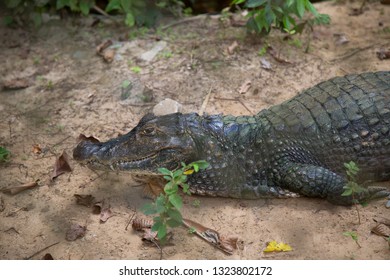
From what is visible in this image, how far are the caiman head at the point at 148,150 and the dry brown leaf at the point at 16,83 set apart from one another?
5.39 ft

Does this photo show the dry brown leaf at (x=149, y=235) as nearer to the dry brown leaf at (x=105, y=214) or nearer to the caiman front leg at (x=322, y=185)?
the dry brown leaf at (x=105, y=214)

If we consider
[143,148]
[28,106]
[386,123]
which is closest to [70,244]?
[143,148]

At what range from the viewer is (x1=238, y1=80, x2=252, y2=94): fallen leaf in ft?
16.7

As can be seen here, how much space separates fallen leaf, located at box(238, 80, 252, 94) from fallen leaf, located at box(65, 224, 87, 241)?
85.4 inches

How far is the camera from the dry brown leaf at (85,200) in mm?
3941

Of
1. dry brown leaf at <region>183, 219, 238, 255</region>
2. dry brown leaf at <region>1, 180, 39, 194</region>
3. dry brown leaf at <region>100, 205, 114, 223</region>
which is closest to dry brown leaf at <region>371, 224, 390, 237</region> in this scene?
dry brown leaf at <region>183, 219, 238, 255</region>

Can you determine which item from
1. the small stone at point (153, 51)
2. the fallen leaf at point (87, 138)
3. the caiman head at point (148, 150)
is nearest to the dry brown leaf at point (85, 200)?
the caiman head at point (148, 150)

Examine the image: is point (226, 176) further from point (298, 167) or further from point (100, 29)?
point (100, 29)

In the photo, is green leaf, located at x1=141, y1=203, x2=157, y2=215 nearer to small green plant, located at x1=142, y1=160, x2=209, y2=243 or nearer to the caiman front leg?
small green plant, located at x1=142, y1=160, x2=209, y2=243

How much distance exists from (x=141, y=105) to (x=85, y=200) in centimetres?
136

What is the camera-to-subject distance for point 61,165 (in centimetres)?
432

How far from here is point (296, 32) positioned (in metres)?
5.55

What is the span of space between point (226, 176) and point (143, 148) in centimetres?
68

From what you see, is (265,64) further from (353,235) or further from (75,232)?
(75,232)
